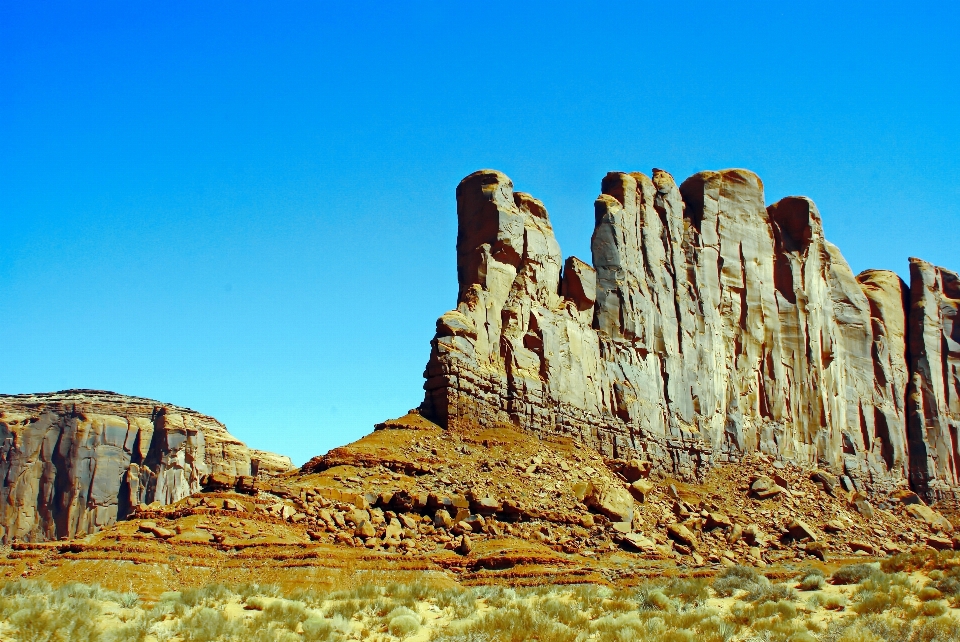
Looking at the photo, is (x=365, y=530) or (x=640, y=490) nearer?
(x=365, y=530)

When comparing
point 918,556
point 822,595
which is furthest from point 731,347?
point 822,595

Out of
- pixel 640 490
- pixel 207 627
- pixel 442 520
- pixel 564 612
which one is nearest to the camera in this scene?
pixel 207 627

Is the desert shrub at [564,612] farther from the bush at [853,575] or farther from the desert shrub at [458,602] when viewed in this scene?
the bush at [853,575]

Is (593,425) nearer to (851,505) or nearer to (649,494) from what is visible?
(649,494)

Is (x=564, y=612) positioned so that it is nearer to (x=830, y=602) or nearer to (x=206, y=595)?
(x=830, y=602)

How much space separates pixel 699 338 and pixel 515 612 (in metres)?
41.9

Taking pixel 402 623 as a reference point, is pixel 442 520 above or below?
above

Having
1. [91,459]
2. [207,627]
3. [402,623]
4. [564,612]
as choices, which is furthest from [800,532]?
[91,459]

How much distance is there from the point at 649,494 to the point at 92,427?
170 feet

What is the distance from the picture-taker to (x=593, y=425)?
55312 millimetres

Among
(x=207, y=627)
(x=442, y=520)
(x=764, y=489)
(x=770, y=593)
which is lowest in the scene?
(x=207, y=627)

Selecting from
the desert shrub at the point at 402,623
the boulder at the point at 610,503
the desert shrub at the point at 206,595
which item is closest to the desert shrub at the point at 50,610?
the desert shrub at the point at 206,595

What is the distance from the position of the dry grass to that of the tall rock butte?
68.9 feet

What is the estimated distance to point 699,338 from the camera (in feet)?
214
